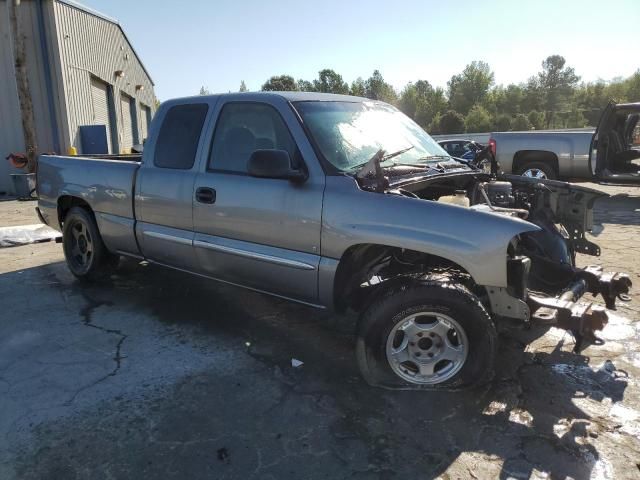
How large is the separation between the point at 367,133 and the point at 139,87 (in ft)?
86.5

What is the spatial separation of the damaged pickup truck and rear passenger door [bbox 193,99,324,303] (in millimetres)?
11

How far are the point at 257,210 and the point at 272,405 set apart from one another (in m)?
1.37

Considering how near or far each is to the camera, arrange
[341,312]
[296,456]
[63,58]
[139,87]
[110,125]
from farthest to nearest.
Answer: [139,87], [110,125], [63,58], [341,312], [296,456]

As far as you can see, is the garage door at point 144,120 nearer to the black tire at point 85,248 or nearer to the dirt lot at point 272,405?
the black tire at point 85,248

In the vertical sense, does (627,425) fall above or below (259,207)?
below

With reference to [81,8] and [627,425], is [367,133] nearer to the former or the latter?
[627,425]

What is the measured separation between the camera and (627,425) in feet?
9.46

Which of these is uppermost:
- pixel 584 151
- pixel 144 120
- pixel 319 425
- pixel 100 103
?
pixel 100 103

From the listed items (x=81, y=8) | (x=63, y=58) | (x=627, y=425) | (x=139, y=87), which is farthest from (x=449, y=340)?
(x=139, y=87)

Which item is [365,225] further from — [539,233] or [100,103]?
[100,103]

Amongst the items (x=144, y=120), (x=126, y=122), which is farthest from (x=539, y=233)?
(x=144, y=120)

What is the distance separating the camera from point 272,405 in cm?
314

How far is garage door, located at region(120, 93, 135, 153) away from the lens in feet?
71.3

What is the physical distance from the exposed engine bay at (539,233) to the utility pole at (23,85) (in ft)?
43.7
